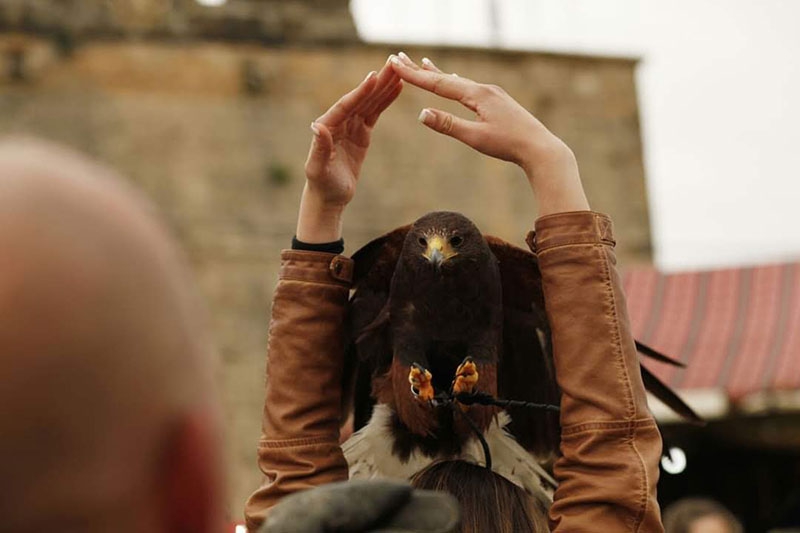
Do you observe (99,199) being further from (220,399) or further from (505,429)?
(505,429)

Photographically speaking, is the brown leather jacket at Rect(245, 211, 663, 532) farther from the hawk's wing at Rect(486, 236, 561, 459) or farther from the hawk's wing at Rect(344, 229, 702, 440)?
the hawk's wing at Rect(486, 236, 561, 459)

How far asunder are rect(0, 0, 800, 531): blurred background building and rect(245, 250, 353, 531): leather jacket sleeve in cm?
1106

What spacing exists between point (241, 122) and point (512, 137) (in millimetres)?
12843

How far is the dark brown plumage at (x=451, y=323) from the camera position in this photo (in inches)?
76.4

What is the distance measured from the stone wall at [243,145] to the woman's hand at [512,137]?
1149 cm

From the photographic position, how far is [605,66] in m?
15.5

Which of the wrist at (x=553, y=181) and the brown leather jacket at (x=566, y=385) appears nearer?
the brown leather jacket at (x=566, y=385)

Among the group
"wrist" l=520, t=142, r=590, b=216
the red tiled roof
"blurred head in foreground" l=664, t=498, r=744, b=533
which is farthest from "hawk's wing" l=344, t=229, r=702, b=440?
the red tiled roof

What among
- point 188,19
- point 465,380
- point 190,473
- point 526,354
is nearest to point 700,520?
point 526,354

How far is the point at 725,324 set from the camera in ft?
24.6

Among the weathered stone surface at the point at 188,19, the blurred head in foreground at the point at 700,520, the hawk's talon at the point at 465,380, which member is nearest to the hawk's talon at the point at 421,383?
the hawk's talon at the point at 465,380

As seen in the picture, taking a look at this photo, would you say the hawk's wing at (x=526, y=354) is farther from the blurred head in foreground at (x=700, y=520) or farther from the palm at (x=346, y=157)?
the blurred head in foreground at (x=700, y=520)

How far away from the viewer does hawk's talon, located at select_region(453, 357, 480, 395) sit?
179 cm

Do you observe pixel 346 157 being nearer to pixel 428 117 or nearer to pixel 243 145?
pixel 428 117
